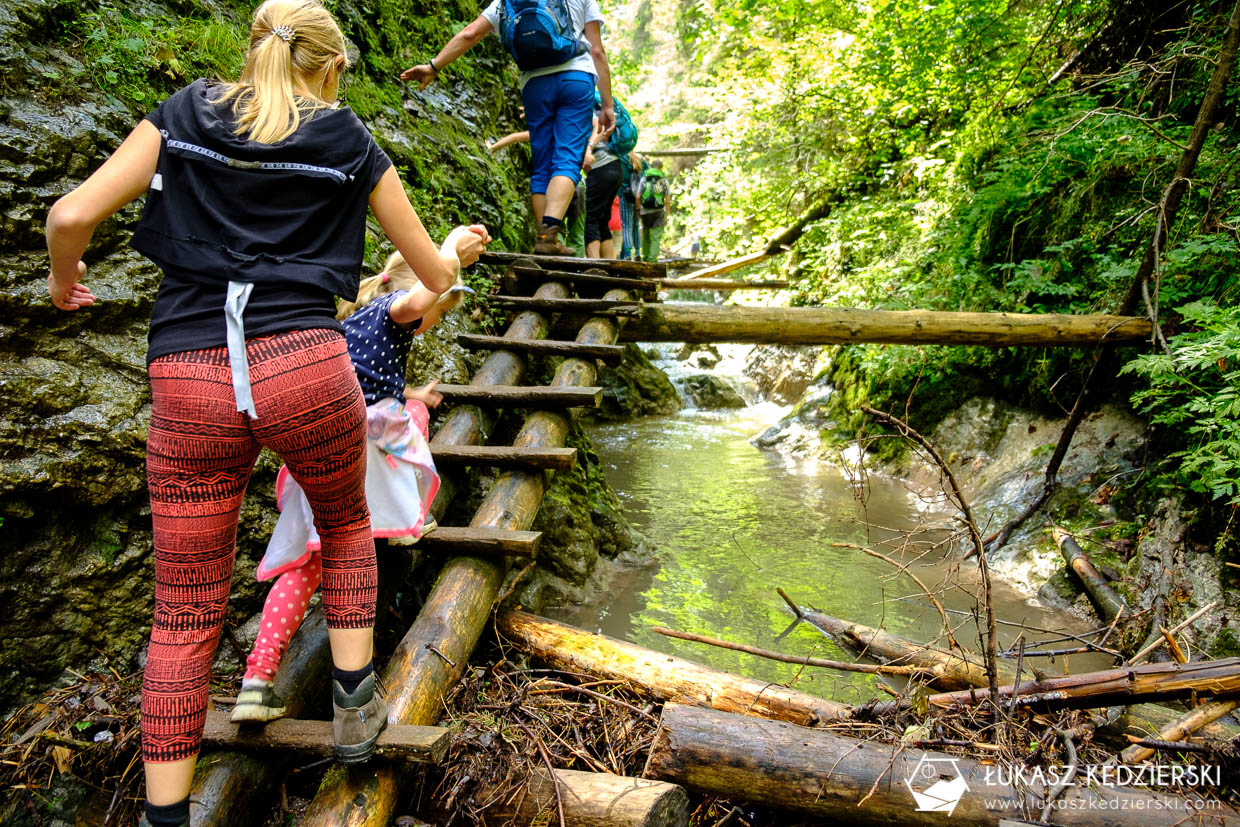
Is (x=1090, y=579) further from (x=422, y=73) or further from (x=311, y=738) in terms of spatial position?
(x=422, y=73)

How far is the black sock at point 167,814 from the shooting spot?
1.54 m

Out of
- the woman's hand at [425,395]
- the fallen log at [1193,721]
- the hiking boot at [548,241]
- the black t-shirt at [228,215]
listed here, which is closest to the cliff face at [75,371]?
the woman's hand at [425,395]

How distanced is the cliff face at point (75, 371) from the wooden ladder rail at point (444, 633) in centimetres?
86

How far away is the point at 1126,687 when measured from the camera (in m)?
2.15

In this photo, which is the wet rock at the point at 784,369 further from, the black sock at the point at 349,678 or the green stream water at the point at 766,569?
→ the black sock at the point at 349,678

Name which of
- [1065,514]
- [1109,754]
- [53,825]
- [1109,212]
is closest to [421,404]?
[53,825]

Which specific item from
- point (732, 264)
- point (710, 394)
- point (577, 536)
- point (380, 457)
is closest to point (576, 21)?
point (577, 536)

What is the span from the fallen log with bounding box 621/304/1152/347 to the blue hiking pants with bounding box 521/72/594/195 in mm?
1259

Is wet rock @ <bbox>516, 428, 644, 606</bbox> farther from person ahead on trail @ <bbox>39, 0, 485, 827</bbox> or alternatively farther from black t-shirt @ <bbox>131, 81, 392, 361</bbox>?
black t-shirt @ <bbox>131, 81, 392, 361</bbox>

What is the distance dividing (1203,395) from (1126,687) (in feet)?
9.10

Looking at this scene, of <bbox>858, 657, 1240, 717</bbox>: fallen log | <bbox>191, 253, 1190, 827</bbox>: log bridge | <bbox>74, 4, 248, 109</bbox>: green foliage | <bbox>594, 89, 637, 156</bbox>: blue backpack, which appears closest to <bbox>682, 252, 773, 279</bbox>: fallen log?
<bbox>594, 89, 637, 156</bbox>: blue backpack

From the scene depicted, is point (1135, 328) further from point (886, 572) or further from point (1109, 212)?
point (886, 572)

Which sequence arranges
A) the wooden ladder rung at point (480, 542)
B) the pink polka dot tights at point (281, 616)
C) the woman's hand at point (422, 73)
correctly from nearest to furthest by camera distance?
the pink polka dot tights at point (281, 616)
the wooden ladder rung at point (480, 542)
the woman's hand at point (422, 73)

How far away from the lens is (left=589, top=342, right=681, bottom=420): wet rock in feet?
30.7
